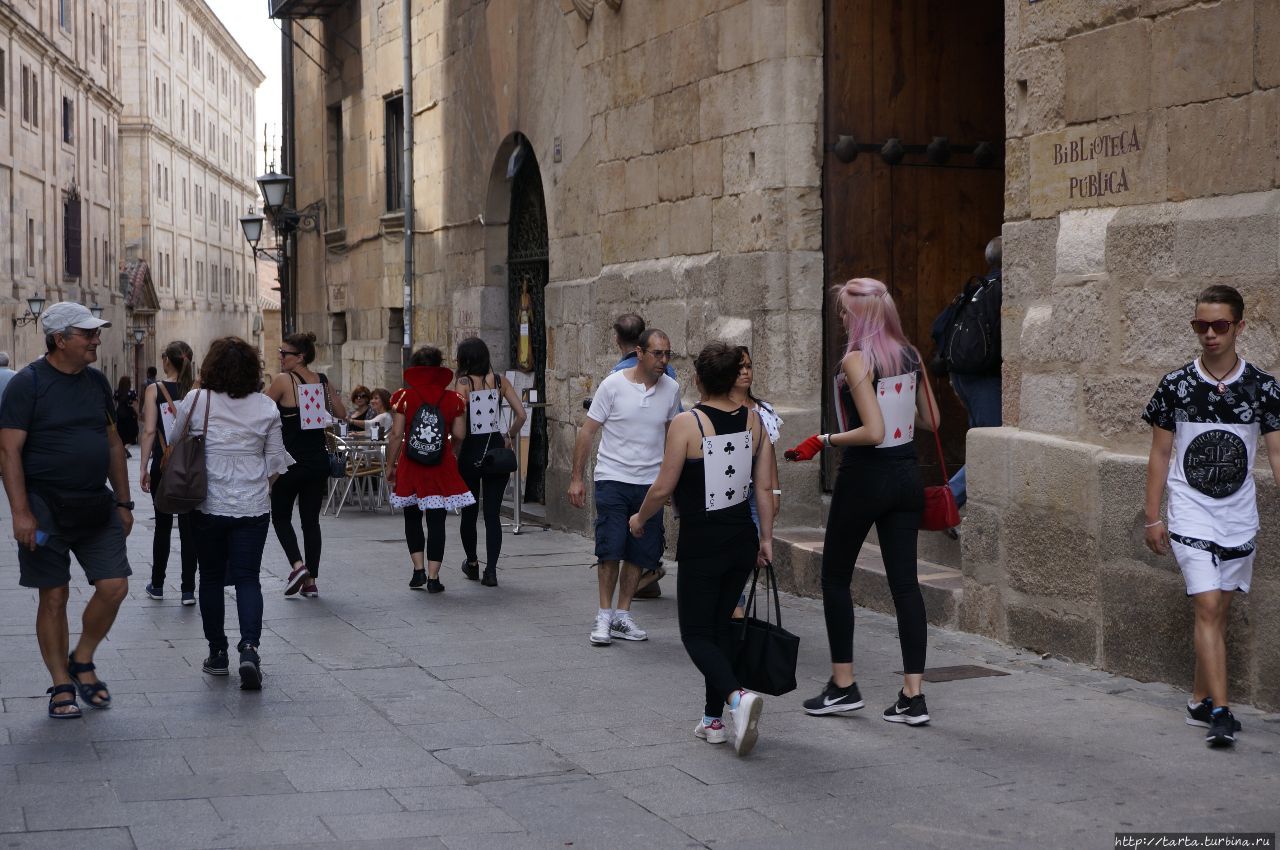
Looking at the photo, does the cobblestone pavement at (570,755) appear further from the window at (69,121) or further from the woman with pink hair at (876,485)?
the window at (69,121)

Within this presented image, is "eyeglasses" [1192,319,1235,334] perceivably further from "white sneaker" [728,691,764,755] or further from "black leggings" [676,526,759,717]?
"white sneaker" [728,691,764,755]

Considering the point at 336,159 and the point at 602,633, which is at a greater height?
the point at 336,159

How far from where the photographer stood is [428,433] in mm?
10023

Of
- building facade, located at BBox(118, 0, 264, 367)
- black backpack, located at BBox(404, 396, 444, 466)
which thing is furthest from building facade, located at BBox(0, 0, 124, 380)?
black backpack, located at BBox(404, 396, 444, 466)

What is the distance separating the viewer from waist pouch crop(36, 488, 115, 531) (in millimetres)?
6379

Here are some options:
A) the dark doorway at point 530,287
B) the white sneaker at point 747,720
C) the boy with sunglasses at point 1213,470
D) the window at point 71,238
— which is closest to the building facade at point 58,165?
the window at point 71,238

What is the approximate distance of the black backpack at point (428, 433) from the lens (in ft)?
32.8

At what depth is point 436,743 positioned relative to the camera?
595 cm

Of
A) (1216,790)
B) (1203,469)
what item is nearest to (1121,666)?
(1203,469)

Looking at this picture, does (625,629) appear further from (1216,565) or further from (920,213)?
(920,213)

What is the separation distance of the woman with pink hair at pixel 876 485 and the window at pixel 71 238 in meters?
43.0

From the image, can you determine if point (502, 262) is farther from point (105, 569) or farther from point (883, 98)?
point (105, 569)

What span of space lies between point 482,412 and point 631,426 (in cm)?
248

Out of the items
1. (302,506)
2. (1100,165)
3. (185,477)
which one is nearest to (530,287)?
(302,506)
